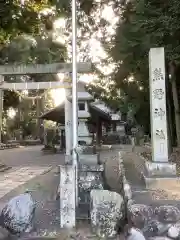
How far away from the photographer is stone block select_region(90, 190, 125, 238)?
582 cm

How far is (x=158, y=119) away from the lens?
371 inches

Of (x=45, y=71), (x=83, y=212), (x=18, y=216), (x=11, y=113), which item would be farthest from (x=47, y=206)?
(x=11, y=113)

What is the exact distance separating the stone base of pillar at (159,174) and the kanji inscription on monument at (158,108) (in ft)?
0.74

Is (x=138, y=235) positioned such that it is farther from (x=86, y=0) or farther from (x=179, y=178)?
(x=86, y=0)

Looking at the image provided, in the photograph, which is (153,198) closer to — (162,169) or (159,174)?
(159,174)

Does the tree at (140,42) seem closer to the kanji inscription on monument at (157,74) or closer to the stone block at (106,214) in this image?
the kanji inscription on monument at (157,74)

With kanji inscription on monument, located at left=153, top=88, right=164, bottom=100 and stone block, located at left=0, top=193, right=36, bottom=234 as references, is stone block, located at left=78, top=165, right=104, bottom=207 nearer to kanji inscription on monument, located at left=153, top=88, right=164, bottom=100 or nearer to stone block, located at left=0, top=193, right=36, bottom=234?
stone block, located at left=0, top=193, right=36, bottom=234

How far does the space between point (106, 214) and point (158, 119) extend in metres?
4.30

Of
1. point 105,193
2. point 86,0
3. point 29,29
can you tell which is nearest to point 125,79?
point 86,0

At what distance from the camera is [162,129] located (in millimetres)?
9359

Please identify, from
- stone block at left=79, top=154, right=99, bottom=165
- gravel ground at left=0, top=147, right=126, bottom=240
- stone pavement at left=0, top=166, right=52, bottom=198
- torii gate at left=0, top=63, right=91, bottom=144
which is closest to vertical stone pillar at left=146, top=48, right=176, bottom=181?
gravel ground at left=0, top=147, right=126, bottom=240

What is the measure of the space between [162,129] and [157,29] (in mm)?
3087

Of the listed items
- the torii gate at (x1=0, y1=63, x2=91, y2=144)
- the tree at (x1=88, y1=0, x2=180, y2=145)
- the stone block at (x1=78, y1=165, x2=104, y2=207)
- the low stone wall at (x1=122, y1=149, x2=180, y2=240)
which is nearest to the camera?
the low stone wall at (x1=122, y1=149, x2=180, y2=240)

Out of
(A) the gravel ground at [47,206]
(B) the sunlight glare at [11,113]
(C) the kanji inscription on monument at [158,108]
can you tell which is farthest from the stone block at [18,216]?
(B) the sunlight glare at [11,113]
